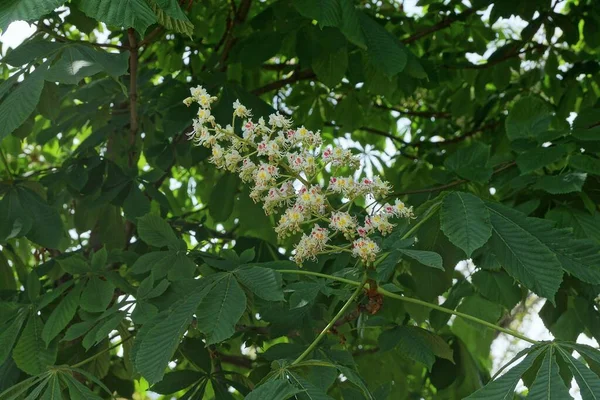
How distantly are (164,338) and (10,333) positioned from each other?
0.65 metres

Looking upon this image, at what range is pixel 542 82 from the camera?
364cm

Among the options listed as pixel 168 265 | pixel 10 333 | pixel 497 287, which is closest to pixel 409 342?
pixel 497 287

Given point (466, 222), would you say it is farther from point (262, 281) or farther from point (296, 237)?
point (296, 237)

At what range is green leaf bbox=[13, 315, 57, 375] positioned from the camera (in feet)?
6.34

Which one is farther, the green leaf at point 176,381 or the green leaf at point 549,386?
the green leaf at point 176,381

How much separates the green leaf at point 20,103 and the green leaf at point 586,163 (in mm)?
1245

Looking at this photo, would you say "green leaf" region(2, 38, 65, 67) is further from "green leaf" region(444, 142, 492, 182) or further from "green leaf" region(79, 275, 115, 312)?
"green leaf" region(444, 142, 492, 182)

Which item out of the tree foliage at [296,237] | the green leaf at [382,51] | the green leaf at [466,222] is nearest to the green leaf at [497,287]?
the tree foliage at [296,237]

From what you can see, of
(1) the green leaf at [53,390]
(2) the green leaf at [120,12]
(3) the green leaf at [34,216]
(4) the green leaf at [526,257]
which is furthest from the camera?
(3) the green leaf at [34,216]

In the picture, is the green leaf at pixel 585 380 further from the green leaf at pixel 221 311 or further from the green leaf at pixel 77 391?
the green leaf at pixel 77 391

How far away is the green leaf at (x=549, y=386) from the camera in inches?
51.3

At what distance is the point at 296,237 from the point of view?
113 inches

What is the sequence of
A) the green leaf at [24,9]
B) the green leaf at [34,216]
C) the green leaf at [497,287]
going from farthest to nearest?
1. the green leaf at [34,216]
2. the green leaf at [497,287]
3. the green leaf at [24,9]

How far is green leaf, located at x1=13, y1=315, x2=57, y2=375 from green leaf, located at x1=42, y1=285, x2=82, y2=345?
44 millimetres
